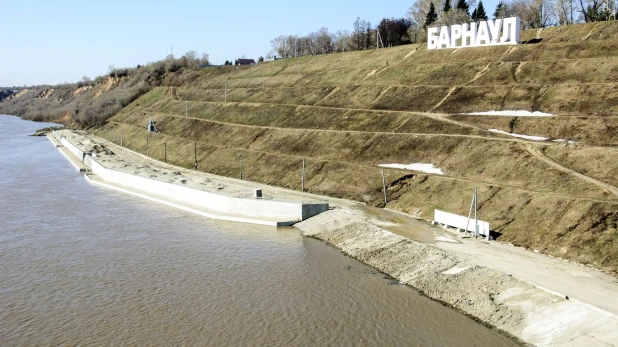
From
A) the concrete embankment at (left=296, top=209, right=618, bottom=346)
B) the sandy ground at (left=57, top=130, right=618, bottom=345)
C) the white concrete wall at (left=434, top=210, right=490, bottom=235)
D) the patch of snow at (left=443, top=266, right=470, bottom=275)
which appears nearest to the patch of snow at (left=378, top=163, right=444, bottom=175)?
the sandy ground at (left=57, top=130, right=618, bottom=345)

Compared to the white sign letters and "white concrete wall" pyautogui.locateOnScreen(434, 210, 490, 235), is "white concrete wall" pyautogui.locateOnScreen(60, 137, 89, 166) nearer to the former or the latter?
the white sign letters

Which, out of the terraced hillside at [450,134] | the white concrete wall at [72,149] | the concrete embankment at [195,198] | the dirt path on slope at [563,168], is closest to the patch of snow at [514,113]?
the terraced hillside at [450,134]

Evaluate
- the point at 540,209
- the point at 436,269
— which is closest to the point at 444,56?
the point at 540,209

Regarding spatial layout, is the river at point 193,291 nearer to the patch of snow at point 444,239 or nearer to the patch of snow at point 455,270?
the patch of snow at point 455,270

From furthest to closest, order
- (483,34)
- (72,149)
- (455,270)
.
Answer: (72,149) → (483,34) → (455,270)

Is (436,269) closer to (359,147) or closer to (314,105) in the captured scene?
(359,147)

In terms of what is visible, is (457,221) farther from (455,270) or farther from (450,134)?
(450,134)

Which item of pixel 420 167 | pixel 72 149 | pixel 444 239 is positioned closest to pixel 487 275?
pixel 444 239

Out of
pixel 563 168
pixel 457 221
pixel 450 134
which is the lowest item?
pixel 457 221
